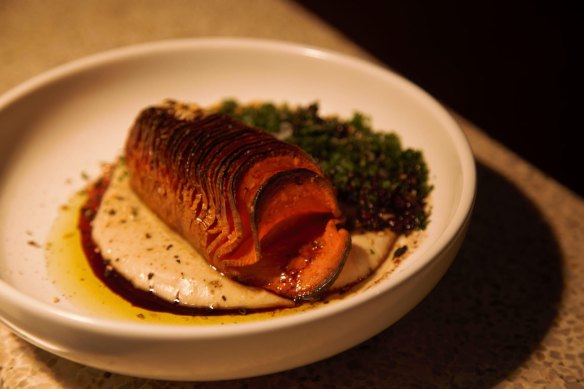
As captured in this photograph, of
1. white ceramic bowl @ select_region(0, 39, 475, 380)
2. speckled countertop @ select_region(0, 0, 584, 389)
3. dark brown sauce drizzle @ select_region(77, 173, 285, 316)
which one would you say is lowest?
speckled countertop @ select_region(0, 0, 584, 389)

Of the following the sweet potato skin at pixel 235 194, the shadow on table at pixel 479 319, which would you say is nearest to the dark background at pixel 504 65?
the shadow on table at pixel 479 319

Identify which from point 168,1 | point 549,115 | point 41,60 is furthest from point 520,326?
point 168,1

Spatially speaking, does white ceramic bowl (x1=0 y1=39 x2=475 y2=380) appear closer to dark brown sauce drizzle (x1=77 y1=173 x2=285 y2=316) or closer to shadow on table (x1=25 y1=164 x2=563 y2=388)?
dark brown sauce drizzle (x1=77 y1=173 x2=285 y2=316)

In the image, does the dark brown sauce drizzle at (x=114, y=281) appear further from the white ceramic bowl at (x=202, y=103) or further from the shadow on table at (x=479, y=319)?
the shadow on table at (x=479, y=319)

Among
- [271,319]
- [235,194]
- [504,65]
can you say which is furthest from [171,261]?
[504,65]

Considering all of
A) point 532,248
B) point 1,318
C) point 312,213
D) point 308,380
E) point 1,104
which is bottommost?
point 532,248

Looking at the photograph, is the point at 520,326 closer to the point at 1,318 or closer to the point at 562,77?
the point at 562,77

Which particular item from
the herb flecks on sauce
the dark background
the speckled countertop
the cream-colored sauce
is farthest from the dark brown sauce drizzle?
the dark background
